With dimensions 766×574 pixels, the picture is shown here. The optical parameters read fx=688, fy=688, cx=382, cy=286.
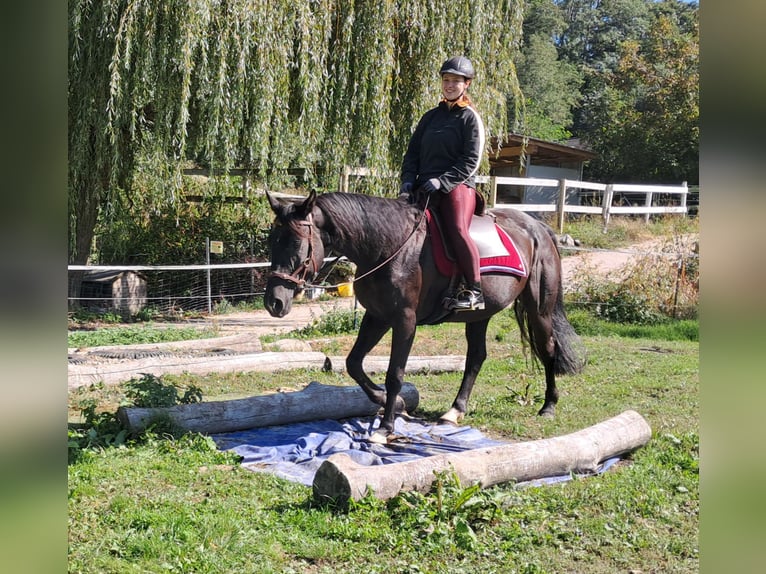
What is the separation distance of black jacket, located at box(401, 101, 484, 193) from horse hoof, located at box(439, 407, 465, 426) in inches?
85.8

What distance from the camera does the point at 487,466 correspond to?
183 inches

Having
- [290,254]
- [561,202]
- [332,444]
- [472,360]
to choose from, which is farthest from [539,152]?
[290,254]

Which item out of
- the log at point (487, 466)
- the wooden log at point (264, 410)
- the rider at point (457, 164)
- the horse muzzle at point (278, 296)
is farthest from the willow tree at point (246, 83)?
the log at point (487, 466)

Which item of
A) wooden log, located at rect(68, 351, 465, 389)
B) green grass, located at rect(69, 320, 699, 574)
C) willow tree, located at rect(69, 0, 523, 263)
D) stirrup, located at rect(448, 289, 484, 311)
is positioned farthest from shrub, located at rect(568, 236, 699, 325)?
stirrup, located at rect(448, 289, 484, 311)

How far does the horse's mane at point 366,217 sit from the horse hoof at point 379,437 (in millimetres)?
1617

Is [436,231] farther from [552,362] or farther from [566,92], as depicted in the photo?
[566,92]

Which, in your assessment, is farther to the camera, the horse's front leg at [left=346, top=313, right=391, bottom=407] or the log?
the horse's front leg at [left=346, top=313, right=391, bottom=407]

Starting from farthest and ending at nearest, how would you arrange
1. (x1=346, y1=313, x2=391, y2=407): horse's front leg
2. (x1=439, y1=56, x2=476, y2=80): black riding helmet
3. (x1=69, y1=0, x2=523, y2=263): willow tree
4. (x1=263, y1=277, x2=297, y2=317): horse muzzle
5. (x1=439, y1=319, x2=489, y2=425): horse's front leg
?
(x1=69, y1=0, x2=523, y2=263): willow tree, (x1=439, y1=319, x2=489, y2=425): horse's front leg, (x1=346, y1=313, x2=391, y2=407): horse's front leg, (x1=439, y1=56, x2=476, y2=80): black riding helmet, (x1=263, y1=277, x2=297, y2=317): horse muzzle

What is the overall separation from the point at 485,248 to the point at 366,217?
1.21 metres

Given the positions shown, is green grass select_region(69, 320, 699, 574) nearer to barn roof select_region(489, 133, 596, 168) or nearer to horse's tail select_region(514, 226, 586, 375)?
horse's tail select_region(514, 226, 586, 375)

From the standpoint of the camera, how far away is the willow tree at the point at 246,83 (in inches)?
347

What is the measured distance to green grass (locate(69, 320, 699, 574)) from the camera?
3.67 metres
